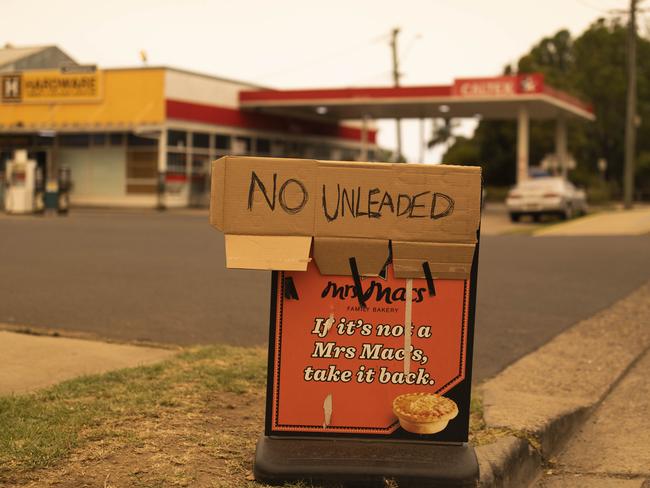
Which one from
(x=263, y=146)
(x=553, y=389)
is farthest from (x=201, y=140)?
(x=553, y=389)

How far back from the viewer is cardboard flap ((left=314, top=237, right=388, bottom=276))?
3.63 m

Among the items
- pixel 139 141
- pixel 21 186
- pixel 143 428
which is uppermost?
pixel 139 141

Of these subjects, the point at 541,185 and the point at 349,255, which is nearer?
the point at 349,255

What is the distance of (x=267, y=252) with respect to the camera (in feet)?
11.6

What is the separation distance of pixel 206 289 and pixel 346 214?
6688 mm

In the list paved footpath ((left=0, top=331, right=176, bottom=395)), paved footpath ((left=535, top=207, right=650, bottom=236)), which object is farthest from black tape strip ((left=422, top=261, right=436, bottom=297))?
paved footpath ((left=535, top=207, right=650, bottom=236))

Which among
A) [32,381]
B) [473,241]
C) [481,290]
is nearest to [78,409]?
[32,381]

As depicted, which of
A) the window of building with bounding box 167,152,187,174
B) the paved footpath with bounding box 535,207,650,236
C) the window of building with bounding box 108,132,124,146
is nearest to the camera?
the paved footpath with bounding box 535,207,650,236

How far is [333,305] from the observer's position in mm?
3771

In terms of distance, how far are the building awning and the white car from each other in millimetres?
6781

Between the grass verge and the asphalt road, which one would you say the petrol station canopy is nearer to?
the asphalt road

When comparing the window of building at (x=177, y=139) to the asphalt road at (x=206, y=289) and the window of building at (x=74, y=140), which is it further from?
the asphalt road at (x=206, y=289)

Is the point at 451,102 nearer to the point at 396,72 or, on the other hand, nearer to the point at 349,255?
the point at 396,72

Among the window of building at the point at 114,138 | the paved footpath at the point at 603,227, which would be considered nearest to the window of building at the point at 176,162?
the window of building at the point at 114,138
